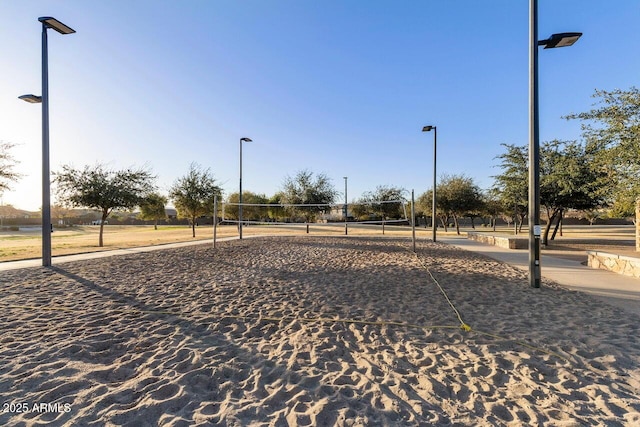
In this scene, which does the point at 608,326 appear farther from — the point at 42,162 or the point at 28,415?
the point at 42,162

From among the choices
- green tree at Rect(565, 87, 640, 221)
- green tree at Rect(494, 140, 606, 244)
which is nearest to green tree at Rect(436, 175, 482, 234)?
green tree at Rect(494, 140, 606, 244)

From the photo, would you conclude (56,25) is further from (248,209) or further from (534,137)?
(248,209)

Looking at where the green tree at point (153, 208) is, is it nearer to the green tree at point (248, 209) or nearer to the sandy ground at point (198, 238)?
the sandy ground at point (198, 238)

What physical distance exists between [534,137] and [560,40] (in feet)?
6.86

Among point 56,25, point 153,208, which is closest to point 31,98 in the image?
point 56,25

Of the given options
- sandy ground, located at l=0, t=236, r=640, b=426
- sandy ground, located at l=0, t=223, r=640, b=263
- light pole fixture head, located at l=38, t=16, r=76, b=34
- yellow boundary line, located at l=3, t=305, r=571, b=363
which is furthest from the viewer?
sandy ground, located at l=0, t=223, r=640, b=263

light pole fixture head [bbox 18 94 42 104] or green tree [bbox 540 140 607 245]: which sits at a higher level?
light pole fixture head [bbox 18 94 42 104]

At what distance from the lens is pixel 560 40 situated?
6.62m

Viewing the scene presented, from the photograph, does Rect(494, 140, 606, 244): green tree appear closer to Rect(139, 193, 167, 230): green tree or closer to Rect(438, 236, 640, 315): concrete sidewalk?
Rect(438, 236, 640, 315): concrete sidewalk

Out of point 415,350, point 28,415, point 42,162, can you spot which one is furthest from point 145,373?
point 42,162

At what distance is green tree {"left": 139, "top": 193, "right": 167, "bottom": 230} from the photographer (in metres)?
21.3

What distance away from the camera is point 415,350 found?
3547 millimetres

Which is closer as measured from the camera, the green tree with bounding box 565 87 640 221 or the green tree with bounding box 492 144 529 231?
the green tree with bounding box 565 87 640 221

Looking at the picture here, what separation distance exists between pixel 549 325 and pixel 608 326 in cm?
75
